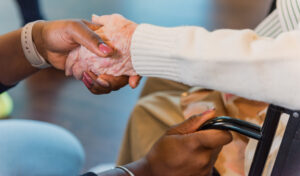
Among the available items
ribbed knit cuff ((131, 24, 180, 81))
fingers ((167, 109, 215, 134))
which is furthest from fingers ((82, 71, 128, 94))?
fingers ((167, 109, 215, 134))

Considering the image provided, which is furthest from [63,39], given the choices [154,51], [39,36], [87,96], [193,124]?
[87,96]

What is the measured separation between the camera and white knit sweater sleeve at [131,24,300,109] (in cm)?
62

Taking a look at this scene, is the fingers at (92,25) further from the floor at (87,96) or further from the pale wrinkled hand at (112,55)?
the floor at (87,96)

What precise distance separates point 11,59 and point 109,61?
0.26 m

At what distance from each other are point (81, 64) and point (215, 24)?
2.37 meters

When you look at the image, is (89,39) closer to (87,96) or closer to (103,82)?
(103,82)

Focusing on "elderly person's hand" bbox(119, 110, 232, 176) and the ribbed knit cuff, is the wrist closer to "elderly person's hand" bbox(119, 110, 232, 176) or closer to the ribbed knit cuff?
the ribbed knit cuff

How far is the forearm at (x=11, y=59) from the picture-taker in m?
0.95

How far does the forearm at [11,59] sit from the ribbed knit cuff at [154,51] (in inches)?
12.6

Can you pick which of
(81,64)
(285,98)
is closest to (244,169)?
(285,98)

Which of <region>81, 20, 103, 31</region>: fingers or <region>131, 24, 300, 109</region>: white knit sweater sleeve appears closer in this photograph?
<region>131, 24, 300, 109</region>: white knit sweater sleeve

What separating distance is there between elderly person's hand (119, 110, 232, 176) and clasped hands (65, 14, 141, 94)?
0.60 ft

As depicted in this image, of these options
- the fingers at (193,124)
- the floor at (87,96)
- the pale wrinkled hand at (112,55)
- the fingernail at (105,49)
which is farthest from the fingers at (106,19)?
the floor at (87,96)

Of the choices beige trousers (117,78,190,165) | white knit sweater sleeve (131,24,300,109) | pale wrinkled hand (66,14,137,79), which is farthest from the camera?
beige trousers (117,78,190,165)
